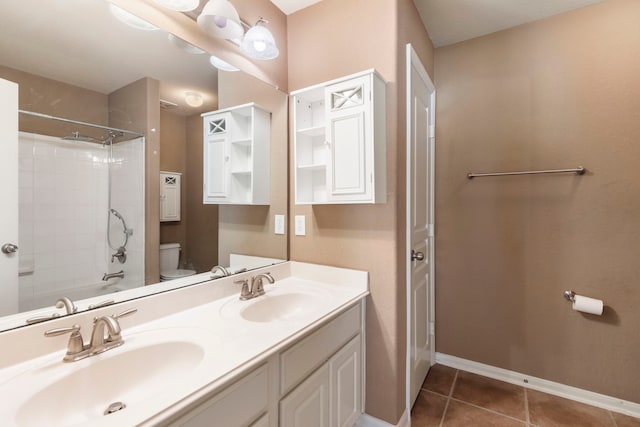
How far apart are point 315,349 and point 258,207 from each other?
0.91 m

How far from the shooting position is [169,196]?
50.8 inches

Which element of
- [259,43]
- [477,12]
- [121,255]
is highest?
[477,12]

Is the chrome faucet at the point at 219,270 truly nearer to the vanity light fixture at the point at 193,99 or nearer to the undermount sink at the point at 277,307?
the undermount sink at the point at 277,307

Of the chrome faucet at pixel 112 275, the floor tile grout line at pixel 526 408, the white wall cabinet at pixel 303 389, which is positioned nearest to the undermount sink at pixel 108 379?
the white wall cabinet at pixel 303 389

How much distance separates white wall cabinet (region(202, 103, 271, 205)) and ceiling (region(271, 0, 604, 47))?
792 mm

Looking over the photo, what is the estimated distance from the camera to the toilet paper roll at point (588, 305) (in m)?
1.71

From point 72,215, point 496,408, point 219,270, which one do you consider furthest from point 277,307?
point 496,408

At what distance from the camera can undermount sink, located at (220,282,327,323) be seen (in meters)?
1.32

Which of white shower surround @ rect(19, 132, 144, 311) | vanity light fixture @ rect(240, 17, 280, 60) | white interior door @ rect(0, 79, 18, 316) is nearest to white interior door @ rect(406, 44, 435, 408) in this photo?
vanity light fixture @ rect(240, 17, 280, 60)

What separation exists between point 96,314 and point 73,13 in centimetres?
105

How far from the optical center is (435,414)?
176 centimetres

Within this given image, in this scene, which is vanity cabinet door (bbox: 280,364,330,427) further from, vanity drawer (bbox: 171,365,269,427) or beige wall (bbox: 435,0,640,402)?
beige wall (bbox: 435,0,640,402)

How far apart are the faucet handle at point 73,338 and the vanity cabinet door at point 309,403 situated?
659 millimetres

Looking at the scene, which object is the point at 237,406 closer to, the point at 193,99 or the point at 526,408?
the point at 193,99
